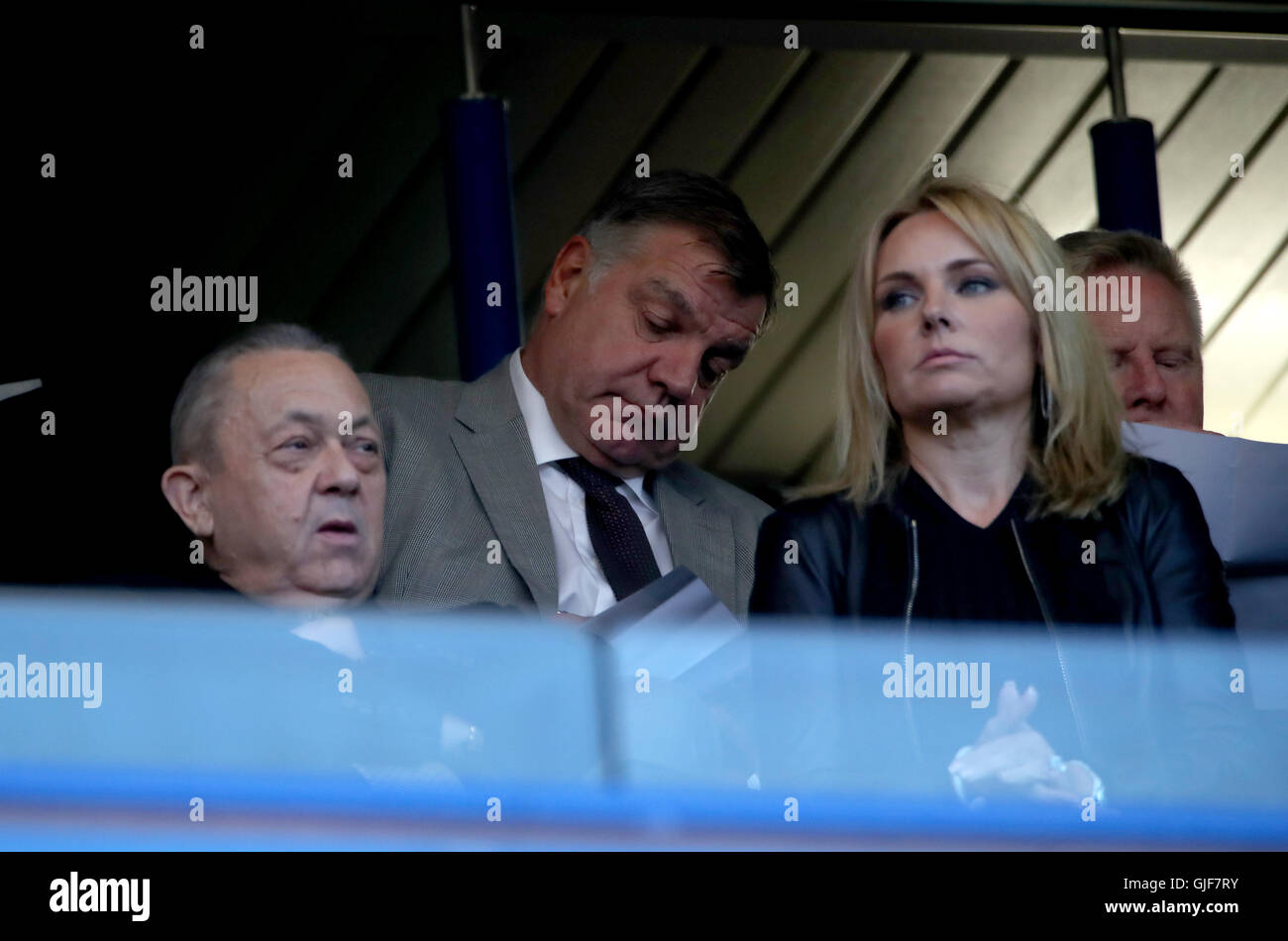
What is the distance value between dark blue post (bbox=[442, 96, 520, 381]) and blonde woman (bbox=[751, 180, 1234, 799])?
17.4 inches

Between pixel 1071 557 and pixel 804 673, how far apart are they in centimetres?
31

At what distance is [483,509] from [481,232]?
1.18 ft

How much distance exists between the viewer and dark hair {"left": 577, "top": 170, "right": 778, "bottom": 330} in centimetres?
213

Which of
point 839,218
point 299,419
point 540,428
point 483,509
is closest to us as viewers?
point 299,419

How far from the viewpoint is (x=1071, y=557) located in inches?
71.2

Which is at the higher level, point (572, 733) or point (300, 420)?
point (300, 420)

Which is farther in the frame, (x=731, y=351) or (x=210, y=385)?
(x=731, y=351)

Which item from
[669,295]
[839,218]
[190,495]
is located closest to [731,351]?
[669,295]

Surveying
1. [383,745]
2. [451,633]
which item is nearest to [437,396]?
[451,633]

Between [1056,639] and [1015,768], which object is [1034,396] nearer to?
[1056,639]

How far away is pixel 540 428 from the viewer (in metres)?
2.08

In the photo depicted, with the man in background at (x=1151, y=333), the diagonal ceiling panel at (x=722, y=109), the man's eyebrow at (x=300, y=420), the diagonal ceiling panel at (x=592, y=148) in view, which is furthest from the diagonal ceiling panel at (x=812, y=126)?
the man's eyebrow at (x=300, y=420)

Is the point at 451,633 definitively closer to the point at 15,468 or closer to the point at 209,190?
the point at 15,468

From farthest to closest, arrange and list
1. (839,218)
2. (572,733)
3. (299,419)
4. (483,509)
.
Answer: (839,218) → (483,509) → (299,419) → (572,733)
